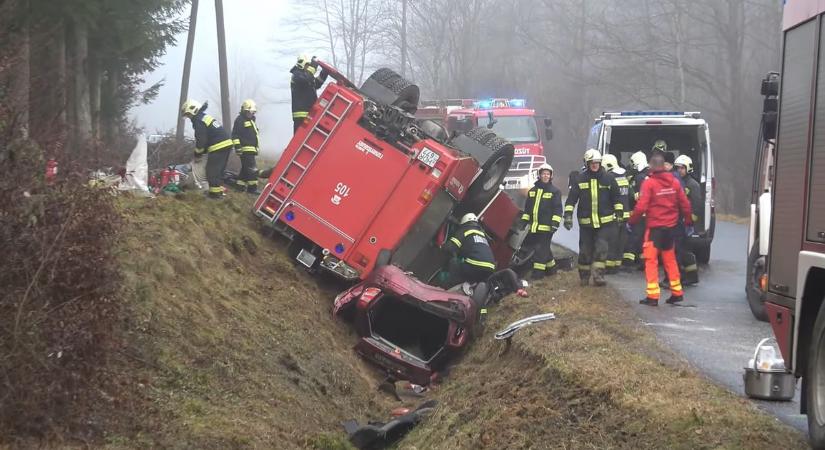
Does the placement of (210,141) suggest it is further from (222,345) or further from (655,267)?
(655,267)

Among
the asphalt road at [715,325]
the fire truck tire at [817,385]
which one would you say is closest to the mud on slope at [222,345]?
the asphalt road at [715,325]

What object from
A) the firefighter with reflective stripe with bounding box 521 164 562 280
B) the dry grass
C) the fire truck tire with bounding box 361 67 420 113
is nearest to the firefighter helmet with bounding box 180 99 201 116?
the fire truck tire with bounding box 361 67 420 113

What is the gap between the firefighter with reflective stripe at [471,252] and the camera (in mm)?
12531

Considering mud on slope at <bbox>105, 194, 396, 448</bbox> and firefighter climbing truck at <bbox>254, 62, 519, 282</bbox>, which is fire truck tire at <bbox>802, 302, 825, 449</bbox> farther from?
firefighter climbing truck at <bbox>254, 62, 519, 282</bbox>

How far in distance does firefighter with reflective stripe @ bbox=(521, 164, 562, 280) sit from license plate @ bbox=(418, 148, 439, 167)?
2.52 m

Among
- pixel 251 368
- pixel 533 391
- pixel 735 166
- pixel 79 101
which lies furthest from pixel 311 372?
pixel 735 166

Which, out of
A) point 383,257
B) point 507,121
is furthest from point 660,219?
point 507,121

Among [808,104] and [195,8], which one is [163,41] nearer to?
[195,8]

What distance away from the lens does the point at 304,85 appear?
1458 cm

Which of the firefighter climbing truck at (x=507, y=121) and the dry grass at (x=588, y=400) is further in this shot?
the firefighter climbing truck at (x=507, y=121)

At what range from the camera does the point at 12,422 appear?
5617mm

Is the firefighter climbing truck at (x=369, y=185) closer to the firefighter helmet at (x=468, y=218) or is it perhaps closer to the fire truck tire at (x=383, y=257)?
the fire truck tire at (x=383, y=257)

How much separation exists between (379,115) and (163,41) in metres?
8.78

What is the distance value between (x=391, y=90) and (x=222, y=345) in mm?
5994
